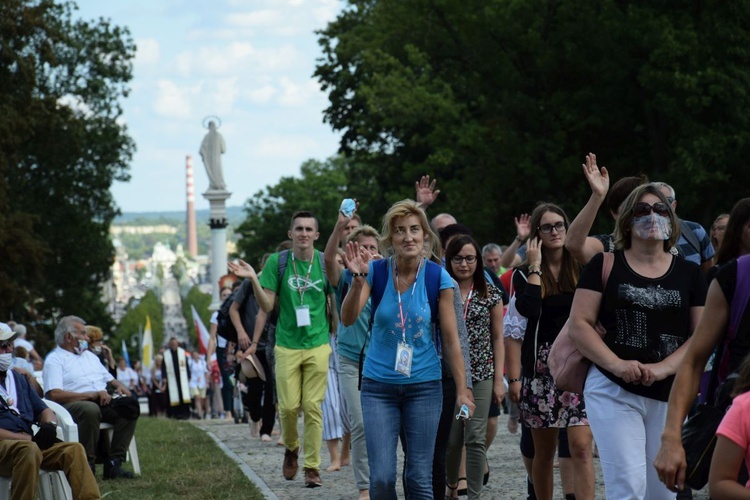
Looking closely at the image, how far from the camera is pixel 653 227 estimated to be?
6.34 metres

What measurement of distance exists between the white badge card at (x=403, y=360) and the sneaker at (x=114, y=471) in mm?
6671

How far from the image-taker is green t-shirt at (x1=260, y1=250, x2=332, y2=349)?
453 inches

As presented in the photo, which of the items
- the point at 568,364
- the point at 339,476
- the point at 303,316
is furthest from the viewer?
the point at 339,476

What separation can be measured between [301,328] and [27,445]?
9.02 feet

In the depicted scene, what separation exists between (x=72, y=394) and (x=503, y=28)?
2359 centimetres

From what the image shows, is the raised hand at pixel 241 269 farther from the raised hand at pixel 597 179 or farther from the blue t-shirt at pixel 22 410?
the raised hand at pixel 597 179

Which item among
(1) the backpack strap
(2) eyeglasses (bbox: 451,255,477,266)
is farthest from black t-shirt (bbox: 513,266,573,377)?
(1) the backpack strap

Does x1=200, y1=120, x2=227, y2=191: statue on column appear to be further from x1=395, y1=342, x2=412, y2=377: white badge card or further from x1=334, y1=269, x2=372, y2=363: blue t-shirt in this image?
x1=395, y1=342, x2=412, y2=377: white badge card

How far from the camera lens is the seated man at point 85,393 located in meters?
12.9

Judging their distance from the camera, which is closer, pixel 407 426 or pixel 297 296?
pixel 407 426

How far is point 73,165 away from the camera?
46.8m

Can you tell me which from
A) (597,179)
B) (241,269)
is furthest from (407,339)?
(241,269)

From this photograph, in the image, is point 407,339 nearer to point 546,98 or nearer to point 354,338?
point 354,338

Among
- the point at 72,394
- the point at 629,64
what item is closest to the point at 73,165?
the point at 629,64
